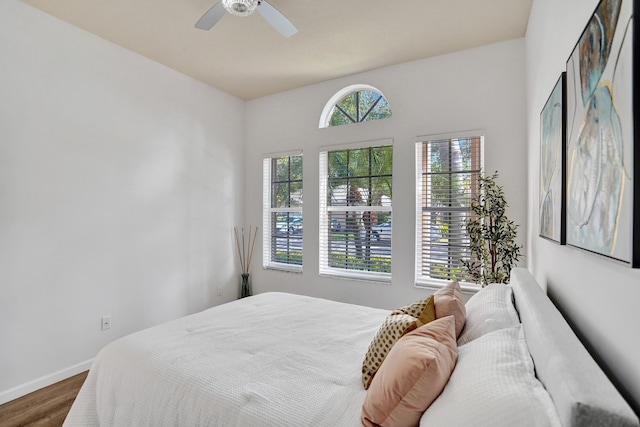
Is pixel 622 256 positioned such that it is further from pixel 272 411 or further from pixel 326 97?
pixel 326 97

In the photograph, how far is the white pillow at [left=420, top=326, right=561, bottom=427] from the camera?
741 mm

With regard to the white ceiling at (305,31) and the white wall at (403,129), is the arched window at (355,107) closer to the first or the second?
the white wall at (403,129)

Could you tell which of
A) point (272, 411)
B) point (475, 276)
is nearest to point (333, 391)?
point (272, 411)

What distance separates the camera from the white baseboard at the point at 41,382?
2.35 meters

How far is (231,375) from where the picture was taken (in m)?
1.41

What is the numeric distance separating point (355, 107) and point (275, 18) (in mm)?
1732

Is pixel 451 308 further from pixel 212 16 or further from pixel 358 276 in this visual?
pixel 212 16

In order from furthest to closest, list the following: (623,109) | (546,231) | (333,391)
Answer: (546,231) → (333,391) → (623,109)

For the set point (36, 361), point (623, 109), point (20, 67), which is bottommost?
point (36, 361)

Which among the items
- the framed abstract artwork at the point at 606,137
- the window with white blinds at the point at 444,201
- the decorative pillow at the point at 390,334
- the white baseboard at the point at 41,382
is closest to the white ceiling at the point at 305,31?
the window with white blinds at the point at 444,201

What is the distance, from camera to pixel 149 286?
330cm

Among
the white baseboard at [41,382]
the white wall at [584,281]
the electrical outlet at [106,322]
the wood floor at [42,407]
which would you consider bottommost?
the wood floor at [42,407]

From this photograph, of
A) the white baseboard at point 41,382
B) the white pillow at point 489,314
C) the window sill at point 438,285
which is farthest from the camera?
the window sill at point 438,285

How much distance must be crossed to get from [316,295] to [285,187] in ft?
4.74
